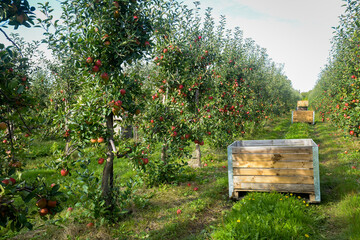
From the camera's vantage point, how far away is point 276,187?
507cm

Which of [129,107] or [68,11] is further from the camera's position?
[129,107]

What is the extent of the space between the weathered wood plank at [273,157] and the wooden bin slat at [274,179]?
15.0 inches

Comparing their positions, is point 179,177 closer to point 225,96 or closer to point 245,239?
point 245,239

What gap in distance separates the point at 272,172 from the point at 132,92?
135 inches

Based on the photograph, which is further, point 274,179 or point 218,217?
point 274,179

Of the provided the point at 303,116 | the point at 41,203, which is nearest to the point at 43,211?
the point at 41,203

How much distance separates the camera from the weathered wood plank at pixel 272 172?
4.90 meters

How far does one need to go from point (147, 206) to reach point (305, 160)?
11.5 feet

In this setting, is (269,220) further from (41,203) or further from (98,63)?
(98,63)

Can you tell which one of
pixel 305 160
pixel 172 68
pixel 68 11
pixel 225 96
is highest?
pixel 68 11

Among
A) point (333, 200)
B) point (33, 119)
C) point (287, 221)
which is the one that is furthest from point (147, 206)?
point (333, 200)

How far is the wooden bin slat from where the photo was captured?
4.89m

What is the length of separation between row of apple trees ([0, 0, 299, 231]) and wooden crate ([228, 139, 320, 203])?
75.8 inches

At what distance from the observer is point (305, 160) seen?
4.89 metres
